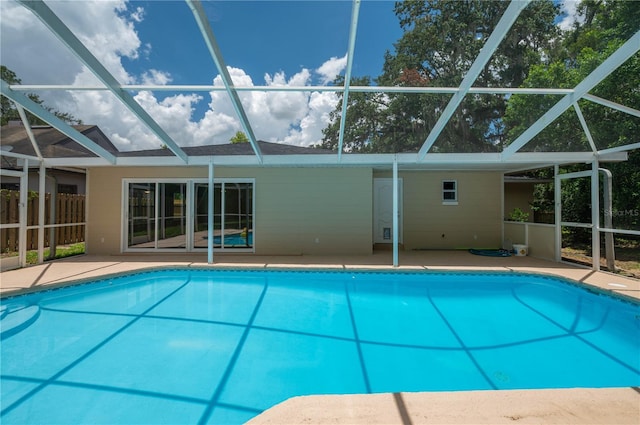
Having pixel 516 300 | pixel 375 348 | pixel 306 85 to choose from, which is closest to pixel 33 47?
pixel 306 85

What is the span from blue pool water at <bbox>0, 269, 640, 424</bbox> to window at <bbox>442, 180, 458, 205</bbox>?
423cm

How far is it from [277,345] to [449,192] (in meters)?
8.30

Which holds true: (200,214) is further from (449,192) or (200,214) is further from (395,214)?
(449,192)

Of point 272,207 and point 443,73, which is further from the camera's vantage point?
point 443,73

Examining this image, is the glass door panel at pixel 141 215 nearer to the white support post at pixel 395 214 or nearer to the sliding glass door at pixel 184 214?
the sliding glass door at pixel 184 214

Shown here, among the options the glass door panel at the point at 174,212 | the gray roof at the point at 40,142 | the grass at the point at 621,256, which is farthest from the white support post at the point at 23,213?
the grass at the point at 621,256

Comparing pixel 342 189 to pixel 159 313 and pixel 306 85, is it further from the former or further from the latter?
pixel 159 313

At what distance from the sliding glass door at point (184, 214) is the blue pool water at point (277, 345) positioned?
2.93 m

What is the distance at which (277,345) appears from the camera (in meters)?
4.05

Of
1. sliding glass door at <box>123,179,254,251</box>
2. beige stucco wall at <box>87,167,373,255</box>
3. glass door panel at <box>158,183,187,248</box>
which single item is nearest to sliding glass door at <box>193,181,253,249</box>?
sliding glass door at <box>123,179,254,251</box>

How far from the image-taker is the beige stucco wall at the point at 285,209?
9.20 m

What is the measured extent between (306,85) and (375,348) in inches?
160

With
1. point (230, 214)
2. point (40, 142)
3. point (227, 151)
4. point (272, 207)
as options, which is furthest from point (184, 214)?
point (40, 142)

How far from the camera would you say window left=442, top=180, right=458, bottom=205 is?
34.2 feet
